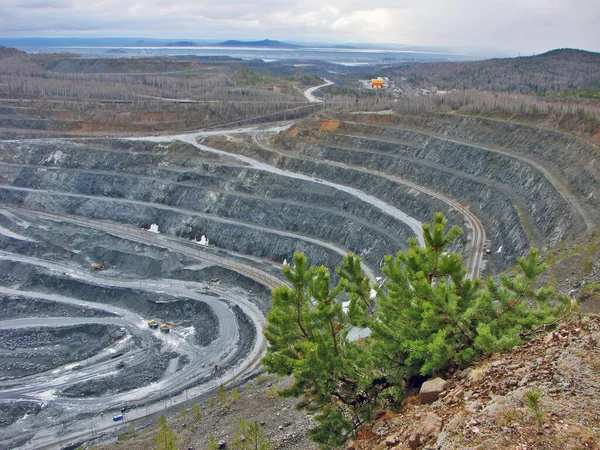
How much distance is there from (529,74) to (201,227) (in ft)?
451

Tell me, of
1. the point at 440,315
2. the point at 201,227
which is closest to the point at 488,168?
the point at 201,227

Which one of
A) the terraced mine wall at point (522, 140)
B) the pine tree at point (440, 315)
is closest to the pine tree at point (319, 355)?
the pine tree at point (440, 315)

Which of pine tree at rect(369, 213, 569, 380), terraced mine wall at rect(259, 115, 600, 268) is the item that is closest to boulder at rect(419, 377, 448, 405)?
pine tree at rect(369, 213, 569, 380)

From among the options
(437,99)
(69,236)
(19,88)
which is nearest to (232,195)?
(69,236)

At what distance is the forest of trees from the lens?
12.1 meters

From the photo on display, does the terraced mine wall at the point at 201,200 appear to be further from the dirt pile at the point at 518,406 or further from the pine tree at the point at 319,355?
the dirt pile at the point at 518,406

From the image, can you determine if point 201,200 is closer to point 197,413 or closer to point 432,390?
point 197,413

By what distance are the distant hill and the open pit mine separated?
278ft

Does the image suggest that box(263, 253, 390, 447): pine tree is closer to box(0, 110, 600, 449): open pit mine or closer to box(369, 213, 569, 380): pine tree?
box(369, 213, 569, 380): pine tree

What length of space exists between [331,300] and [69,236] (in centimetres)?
6434

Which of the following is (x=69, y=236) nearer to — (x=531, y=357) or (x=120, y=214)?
(x=120, y=214)

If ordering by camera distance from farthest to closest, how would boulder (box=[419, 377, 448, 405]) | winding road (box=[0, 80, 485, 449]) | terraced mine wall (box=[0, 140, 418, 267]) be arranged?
terraced mine wall (box=[0, 140, 418, 267]) < winding road (box=[0, 80, 485, 449]) < boulder (box=[419, 377, 448, 405])

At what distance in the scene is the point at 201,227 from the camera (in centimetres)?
6956

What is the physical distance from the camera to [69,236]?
68875 millimetres
